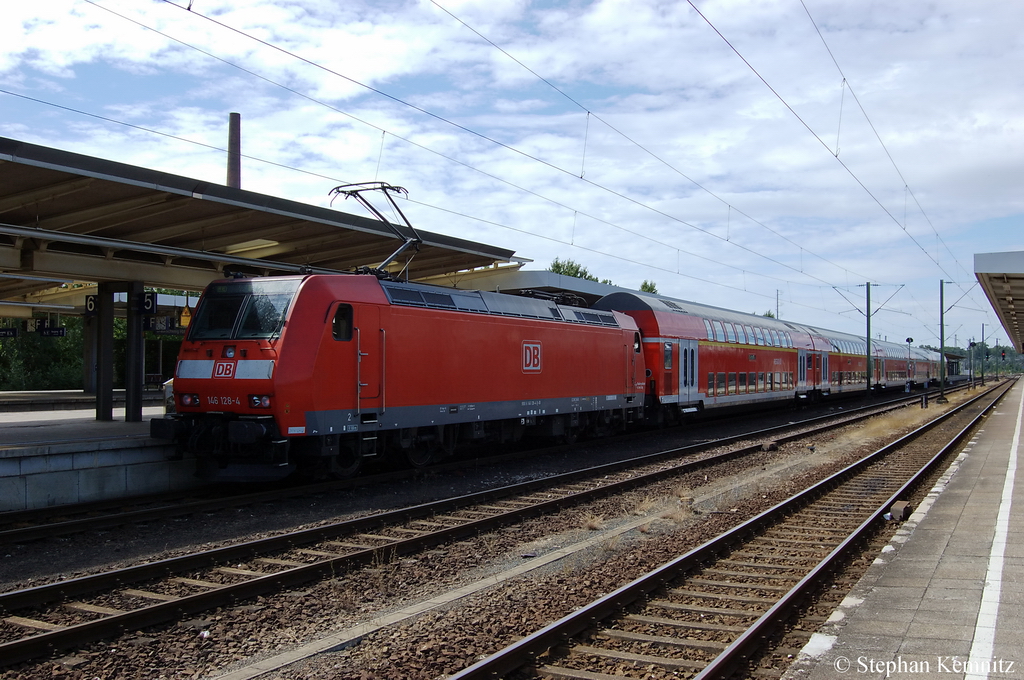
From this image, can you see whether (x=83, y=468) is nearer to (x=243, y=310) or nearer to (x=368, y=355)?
(x=243, y=310)

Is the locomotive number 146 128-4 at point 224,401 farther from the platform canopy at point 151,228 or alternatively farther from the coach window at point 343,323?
the platform canopy at point 151,228

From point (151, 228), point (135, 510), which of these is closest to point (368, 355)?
point (135, 510)

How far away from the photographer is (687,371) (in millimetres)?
23531

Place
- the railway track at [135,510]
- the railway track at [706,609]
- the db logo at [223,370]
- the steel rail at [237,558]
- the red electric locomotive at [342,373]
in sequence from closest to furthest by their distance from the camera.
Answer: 1. the railway track at [706,609]
2. the steel rail at [237,558]
3. the railway track at [135,510]
4. the red electric locomotive at [342,373]
5. the db logo at [223,370]

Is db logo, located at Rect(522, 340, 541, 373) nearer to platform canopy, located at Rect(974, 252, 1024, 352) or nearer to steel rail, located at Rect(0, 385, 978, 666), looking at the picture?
steel rail, located at Rect(0, 385, 978, 666)

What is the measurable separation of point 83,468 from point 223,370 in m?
2.38

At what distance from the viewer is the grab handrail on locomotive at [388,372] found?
11.4m

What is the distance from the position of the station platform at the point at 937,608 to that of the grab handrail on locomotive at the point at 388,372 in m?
7.56

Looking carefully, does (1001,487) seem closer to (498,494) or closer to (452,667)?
(498,494)

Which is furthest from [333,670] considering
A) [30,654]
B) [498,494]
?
[498,494]

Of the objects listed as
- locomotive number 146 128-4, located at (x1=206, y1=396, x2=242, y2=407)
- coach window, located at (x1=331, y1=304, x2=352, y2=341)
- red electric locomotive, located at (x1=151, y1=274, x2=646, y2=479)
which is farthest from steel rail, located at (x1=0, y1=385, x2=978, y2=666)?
coach window, located at (x1=331, y1=304, x2=352, y2=341)

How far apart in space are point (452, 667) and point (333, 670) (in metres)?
0.82

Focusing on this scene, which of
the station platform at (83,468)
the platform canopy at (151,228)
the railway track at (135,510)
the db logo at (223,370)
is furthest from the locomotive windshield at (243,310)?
the railway track at (135,510)

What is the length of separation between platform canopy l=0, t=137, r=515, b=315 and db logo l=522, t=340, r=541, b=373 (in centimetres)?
289
